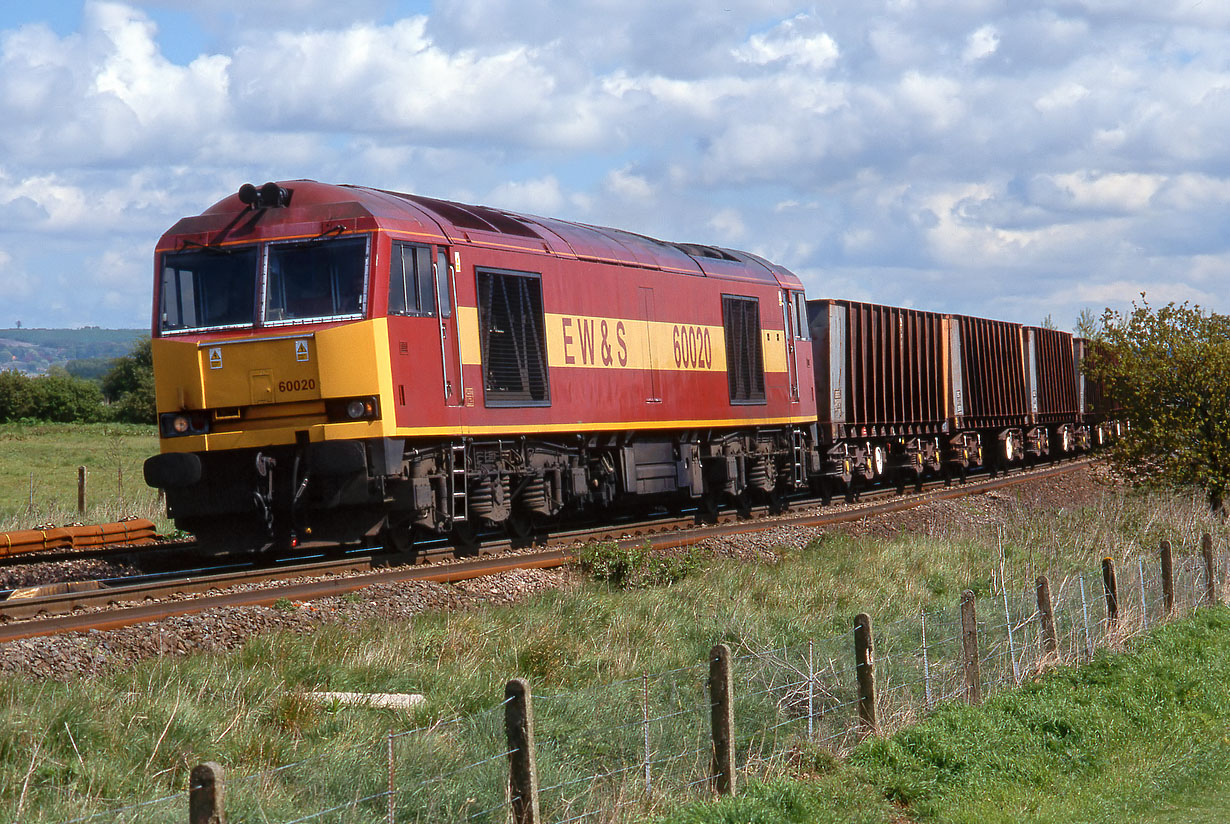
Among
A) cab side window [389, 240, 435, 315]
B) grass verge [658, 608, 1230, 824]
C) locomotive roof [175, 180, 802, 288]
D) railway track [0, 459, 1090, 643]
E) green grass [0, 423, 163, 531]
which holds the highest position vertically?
locomotive roof [175, 180, 802, 288]

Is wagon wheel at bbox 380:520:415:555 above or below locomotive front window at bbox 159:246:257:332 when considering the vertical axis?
below

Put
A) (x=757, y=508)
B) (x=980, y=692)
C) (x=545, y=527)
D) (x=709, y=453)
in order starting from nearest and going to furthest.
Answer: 1. (x=980, y=692)
2. (x=545, y=527)
3. (x=709, y=453)
4. (x=757, y=508)

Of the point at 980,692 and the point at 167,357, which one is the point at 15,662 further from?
the point at 980,692

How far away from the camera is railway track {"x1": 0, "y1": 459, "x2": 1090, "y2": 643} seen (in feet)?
34.3

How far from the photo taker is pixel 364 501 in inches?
517

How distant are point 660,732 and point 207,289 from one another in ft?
27.0

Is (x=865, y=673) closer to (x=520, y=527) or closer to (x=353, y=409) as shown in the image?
(x=353, y=409)

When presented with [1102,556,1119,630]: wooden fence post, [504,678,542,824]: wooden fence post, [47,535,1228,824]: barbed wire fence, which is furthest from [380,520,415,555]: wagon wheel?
[504,678,542,824]: wooden fence post

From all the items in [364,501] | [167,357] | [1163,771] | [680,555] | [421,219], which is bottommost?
[1163,771]

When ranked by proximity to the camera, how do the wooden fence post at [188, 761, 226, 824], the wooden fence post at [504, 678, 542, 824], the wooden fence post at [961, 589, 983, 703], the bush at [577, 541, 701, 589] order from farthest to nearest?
the bush at [577, 541, 701, 589], the wooden fence post at [961, 589, 983, 703], the wooden fence post at [504, 678, 542, 824], the wooden fence post at [188, 761, 226, 824]

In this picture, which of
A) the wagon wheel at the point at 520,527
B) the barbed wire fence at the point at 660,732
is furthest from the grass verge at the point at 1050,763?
the wagon wheel at the point at 520,527

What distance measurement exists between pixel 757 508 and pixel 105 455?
101ft

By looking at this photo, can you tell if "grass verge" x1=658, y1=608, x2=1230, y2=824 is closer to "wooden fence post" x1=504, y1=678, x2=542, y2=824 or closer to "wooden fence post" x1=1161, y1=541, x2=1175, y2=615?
"wooden fence post" x1=504, y1=678, x2=542, y2=824

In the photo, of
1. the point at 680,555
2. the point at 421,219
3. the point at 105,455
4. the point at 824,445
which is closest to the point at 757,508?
the point at 824,445
